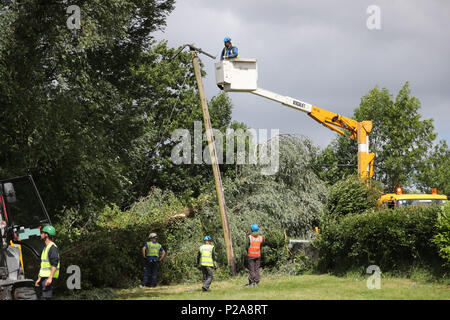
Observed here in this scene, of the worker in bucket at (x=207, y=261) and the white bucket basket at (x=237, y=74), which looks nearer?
the worker in bucket at (x=207, y=261)

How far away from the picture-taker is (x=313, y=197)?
2364 cm

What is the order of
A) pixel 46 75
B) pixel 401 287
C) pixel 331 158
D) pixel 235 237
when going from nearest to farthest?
pixel 401 287
pixel 46 75
pixel 235 237
pixel 331 158

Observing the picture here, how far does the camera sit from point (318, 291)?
571 inches

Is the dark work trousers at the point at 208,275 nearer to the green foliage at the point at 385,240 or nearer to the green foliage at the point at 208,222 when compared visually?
the green foliage at the point at 208,222

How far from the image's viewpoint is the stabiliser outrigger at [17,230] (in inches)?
412

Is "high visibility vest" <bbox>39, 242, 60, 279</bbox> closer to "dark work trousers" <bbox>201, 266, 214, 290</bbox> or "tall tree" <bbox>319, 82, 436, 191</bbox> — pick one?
"dark work trousers" <bbox>201, 266, 214, 290</bbox>

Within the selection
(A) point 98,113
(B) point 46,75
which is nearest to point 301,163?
(A) point 98,113

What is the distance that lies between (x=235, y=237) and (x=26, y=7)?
11.0 m

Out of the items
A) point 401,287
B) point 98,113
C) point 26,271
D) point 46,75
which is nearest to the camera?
point 26,271

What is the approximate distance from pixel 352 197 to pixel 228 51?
261 inches

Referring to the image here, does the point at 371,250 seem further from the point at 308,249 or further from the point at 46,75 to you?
the point at 46,75

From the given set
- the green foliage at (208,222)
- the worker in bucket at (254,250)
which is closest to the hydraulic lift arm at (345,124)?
the green foliage at (208,222)

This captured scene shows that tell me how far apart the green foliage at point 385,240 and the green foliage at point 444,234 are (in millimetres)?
509
